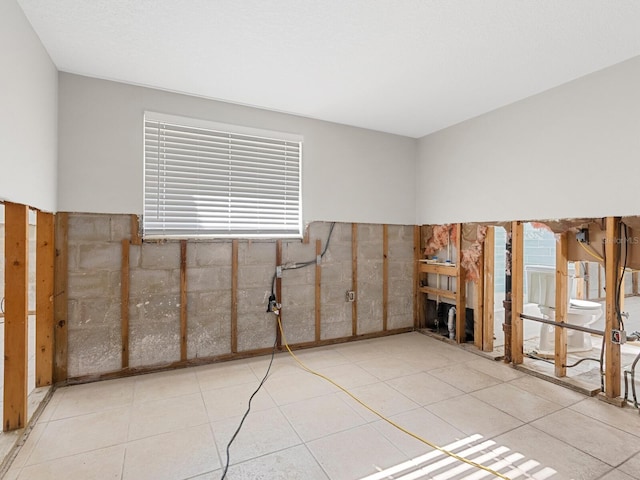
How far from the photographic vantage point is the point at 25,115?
201 cm

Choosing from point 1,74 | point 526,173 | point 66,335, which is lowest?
point 66,335

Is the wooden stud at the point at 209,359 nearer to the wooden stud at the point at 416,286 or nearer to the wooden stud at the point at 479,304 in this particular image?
the wooden stud at the point at 416,286

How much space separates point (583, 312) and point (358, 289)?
235 cm

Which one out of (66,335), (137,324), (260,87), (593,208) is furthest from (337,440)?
(260,87)

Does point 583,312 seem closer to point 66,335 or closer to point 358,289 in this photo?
point 358,289

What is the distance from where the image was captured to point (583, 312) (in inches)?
130

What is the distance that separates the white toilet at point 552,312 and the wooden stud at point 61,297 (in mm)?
4586

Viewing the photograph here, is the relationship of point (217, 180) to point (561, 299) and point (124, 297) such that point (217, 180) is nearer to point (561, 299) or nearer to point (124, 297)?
point (124, 297)

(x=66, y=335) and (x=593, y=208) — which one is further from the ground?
(x=593, y=208)

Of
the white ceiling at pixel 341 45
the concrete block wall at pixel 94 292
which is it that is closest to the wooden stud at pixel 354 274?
the white ceiling at pixel 341 45

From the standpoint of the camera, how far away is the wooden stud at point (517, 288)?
125 inches

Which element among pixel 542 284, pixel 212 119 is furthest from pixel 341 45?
pixel 542 284

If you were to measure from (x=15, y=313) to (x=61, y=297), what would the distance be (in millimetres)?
668

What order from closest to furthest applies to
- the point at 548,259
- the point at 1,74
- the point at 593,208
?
the point at 1,74, the point at 593,208, the point at 548,259
